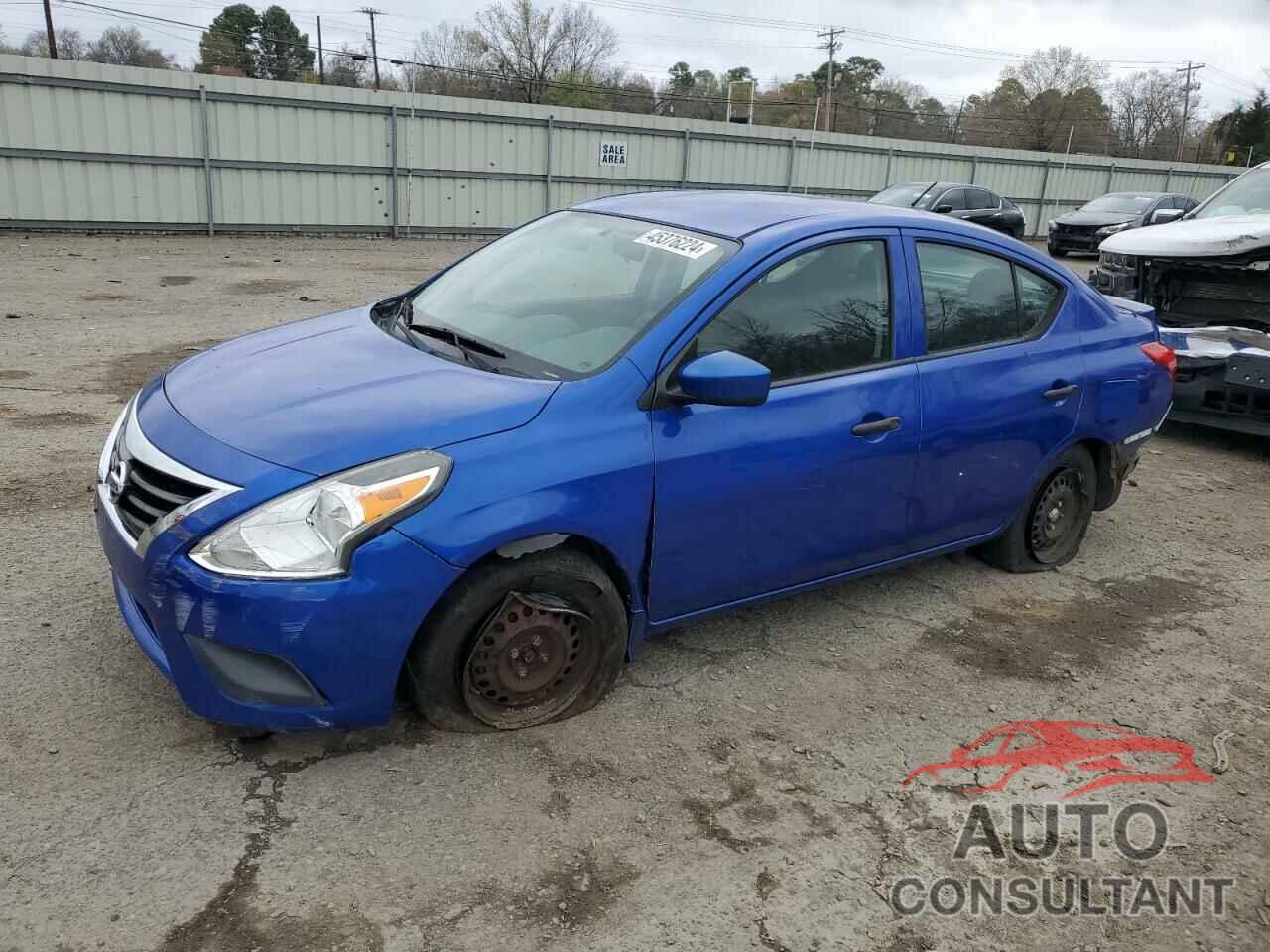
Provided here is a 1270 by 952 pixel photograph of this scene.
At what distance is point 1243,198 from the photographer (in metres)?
8.45

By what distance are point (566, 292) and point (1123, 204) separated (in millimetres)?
21274

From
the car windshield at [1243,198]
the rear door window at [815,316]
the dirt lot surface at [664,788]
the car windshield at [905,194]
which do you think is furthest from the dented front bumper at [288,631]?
the car windshield at [905,194]

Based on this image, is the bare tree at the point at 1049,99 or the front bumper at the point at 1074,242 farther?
the bare tree at the point at 1049,99

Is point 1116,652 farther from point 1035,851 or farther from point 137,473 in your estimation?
point 137,473

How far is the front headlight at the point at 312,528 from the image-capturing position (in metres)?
2.66

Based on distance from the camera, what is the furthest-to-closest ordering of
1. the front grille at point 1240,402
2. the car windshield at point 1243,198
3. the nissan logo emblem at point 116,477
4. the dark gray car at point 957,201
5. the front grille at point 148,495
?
the dark gray car at point 957,201 → the car windshield at point 1243,198 → the front grille at point 1240,402 → the nissan logo emblem at point 116,477 → the front grille at point 148,495

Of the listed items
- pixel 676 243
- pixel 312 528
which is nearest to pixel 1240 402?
pixel 676 243

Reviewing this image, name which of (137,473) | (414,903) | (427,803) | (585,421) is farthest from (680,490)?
(137,473)

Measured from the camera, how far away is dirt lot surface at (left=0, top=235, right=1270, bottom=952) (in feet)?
8.06

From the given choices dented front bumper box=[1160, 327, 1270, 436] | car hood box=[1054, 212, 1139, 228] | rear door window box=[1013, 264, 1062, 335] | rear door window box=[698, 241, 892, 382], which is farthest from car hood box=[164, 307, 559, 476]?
car hood box=[1054, 212, 1139, 228]

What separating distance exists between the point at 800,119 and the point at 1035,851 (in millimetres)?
69306

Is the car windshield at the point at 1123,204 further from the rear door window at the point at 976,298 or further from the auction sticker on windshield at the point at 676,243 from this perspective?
the auction sticker on windshield at the point at 676,243

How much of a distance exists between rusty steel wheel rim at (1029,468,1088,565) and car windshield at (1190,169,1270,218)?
15.6 feet

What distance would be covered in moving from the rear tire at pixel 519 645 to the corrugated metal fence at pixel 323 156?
16.0 metres
